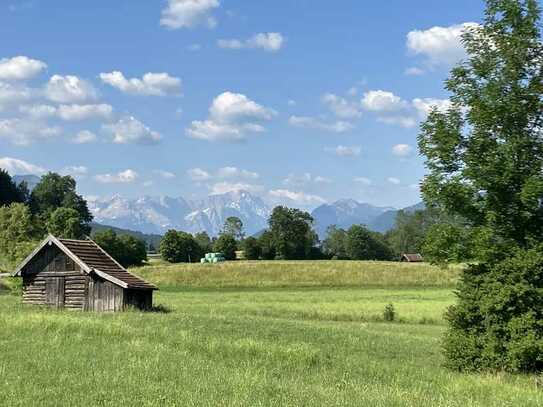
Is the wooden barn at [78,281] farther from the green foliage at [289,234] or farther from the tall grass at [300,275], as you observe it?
the green foliage at [289,234]

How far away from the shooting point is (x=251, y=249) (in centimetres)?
15975

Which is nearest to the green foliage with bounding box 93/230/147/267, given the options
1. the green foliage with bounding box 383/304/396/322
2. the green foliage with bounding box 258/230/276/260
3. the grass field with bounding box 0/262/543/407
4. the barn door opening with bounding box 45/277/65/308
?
the green foliage with bounding box 258/230/276/260

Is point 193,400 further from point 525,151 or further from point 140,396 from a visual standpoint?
point 525,151

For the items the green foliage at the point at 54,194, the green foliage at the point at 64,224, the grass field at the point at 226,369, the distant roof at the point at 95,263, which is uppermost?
the green foliage at the point at 54,194

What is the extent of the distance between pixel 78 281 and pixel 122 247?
8678 centimetres

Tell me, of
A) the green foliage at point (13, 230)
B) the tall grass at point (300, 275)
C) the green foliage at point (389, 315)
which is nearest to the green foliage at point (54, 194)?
the green foliage at point (13, 230)

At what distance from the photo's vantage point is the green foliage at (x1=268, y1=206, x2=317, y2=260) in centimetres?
16025

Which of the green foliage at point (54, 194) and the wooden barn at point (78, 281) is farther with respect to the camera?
the green foliage at point (54, 194)

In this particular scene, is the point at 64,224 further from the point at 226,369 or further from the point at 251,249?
the point at 226,369

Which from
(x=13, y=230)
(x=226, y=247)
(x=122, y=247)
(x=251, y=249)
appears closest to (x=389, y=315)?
(x=13, y=230)

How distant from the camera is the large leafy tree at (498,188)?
1809 centimetres

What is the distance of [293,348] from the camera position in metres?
19.9

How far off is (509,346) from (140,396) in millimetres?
11370

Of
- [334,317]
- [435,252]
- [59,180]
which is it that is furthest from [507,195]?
[59,180]
